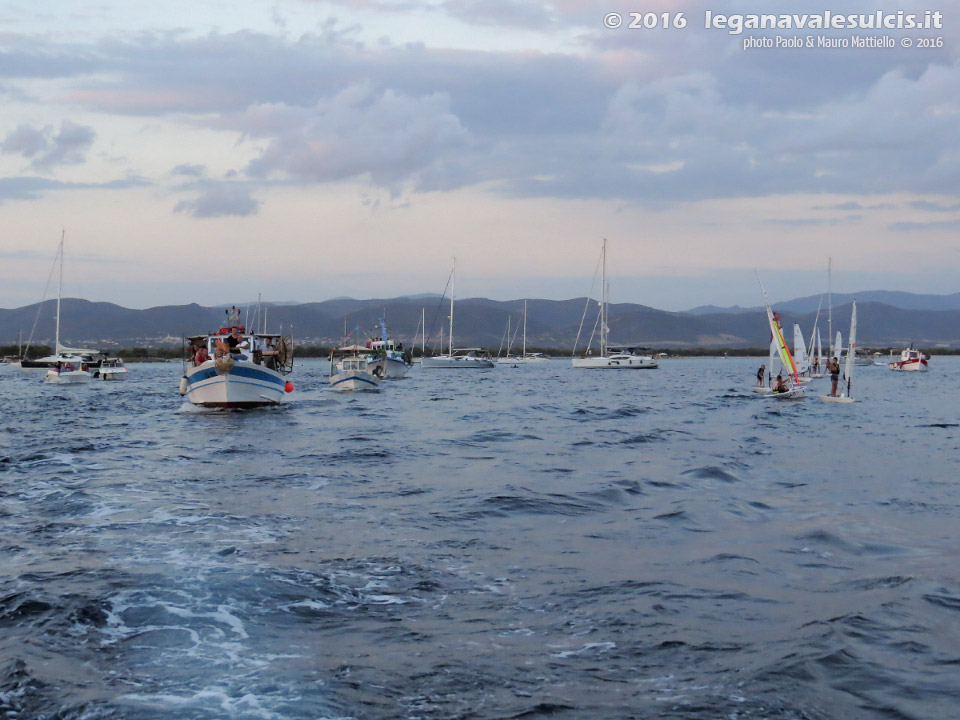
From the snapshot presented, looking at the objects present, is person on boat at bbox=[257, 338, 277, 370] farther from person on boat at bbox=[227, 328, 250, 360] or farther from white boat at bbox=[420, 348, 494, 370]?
white boat at bbox=[420, 348, 494, 370]

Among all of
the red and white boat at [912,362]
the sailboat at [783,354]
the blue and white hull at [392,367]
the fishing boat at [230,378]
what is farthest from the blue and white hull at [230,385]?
the red and white boat at [912,362]

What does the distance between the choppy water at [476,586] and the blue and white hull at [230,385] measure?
14.2 meters

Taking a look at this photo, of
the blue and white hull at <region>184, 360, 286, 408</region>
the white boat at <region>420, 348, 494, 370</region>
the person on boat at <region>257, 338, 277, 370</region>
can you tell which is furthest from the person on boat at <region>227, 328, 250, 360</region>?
the white boat at <region>420, 348, 494, 370</region>

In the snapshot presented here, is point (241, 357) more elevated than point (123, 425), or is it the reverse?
point (241, 357)

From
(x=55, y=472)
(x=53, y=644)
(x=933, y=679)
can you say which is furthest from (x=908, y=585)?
(x=55, y=472)

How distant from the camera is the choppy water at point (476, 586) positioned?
7.04 metres

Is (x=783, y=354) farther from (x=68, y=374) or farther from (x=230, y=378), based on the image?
(x=68, y=374)

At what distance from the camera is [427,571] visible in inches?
434

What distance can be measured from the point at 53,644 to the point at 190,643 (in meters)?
1.17

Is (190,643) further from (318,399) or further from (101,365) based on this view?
(101,365)

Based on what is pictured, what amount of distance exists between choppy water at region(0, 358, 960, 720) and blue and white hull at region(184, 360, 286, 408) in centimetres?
1416

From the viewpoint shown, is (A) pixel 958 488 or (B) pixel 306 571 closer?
(B) pixel 306 571

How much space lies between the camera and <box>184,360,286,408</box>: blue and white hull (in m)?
38.2

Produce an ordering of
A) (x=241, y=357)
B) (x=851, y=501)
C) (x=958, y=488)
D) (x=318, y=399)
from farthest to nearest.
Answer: (x=318, y=399)
(x=241, y=357)
(x=958, y=488)
(x=851, y=501)
